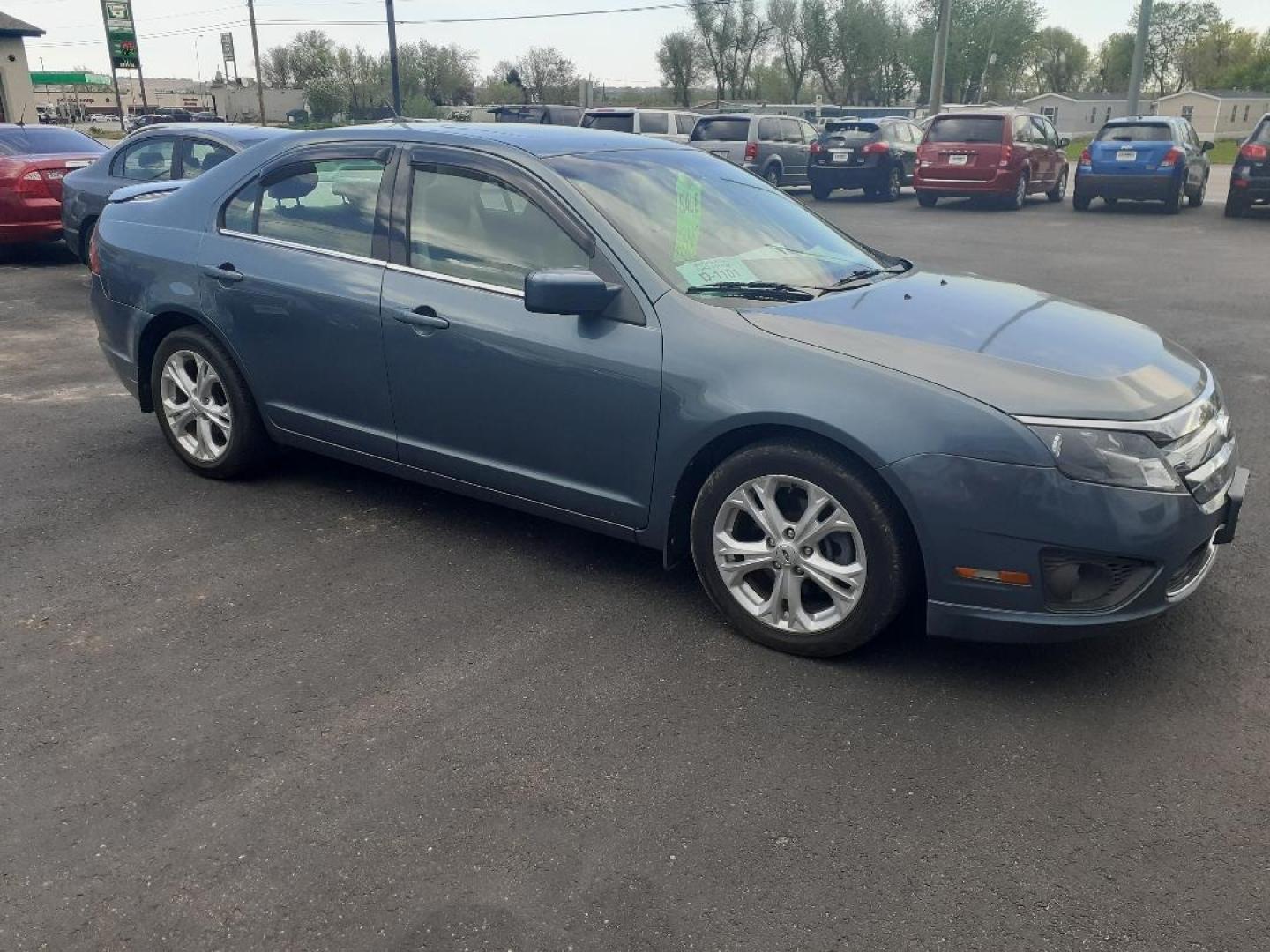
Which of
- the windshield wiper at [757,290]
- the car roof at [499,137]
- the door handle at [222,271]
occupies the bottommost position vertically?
the door handle at [222,271]

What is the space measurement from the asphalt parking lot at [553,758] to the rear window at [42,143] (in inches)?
356

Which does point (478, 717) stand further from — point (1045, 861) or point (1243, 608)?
point (1243, 608)

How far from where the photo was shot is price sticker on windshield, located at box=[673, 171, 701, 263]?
13.1ft

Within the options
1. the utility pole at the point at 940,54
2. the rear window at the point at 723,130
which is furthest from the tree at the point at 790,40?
the rear window at the point at 723,130

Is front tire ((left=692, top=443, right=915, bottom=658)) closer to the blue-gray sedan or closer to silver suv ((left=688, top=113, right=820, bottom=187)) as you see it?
the blue-gray sedan

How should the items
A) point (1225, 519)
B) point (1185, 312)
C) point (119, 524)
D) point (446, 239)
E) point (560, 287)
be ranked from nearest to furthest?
point (1225, 519), point (560, 287), point (446, 239), point (119, 524), point (1185, 312)

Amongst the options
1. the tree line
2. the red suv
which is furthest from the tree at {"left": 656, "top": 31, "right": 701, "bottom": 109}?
the red suv

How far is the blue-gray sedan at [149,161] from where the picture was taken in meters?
9.40

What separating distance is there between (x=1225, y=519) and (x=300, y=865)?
2866mm

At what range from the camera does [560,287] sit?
3645 mm

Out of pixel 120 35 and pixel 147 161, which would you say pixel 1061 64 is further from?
pixel 147 161

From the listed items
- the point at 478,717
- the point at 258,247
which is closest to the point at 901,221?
the point at 258,247

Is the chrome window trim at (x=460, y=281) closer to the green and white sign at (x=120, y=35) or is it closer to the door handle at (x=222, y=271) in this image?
the door handle at (x=222, y=271)

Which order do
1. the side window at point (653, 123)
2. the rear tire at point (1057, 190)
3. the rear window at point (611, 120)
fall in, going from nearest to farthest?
the rear tire at point (1057, 190) < the rear window at point (611, 120) < the side window at point (653, 123)
